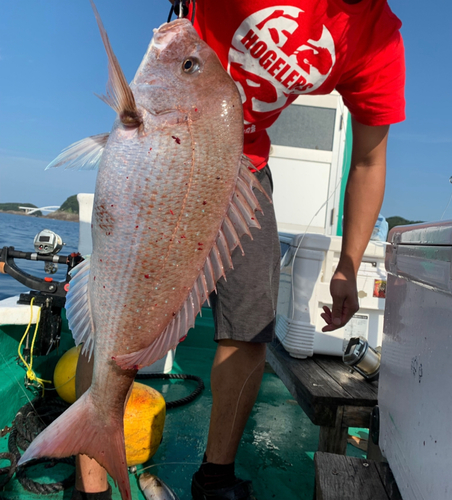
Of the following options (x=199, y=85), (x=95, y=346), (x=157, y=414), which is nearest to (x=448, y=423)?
(x=95, y=346)

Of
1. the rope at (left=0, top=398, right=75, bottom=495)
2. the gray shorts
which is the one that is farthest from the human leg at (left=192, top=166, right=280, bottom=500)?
the rope at (left=0, top=398, right=75, bottom=495)

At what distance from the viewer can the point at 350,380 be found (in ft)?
8.93

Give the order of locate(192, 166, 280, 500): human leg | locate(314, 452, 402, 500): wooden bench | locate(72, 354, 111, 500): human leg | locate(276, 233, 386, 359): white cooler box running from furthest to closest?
locate(276, 233, 386, 359): white cooler box < locate(192, 166, 280, 500): human leg < locate(72, 354, 111, 500): human leg < locate(314, 452, 402, 500): wooden bench

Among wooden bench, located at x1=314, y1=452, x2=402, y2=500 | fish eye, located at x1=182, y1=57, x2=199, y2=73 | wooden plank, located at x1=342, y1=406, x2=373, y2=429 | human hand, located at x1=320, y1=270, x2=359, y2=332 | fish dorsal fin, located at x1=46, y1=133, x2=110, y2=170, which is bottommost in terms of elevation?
wooden plank, located at x1=342, y1=406, x2=373, y2=429

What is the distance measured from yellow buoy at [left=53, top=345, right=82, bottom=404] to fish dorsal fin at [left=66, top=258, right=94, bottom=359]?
1.58 metres

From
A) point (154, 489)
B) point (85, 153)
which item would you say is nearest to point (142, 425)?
point (154, 489)

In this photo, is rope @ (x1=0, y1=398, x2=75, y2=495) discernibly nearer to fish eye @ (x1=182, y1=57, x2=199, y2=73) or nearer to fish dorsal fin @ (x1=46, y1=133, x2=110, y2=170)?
fish dorsal fin @ (x1=46, y1=133, x2=110, y2=170)

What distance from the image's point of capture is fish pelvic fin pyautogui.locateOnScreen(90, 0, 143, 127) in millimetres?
1111

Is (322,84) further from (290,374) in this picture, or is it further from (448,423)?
(290,374)

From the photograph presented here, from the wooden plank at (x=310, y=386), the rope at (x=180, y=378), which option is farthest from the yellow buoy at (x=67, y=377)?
the wooden plank at (x=310, y=386)

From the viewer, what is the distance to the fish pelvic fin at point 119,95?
3.65ft

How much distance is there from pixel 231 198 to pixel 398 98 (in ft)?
4.13

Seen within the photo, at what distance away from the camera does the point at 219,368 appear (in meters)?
1.94

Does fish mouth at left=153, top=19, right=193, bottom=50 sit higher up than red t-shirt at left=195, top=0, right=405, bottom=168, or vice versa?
red t-shirt at left=195, top=0, right=405, bottom=168
